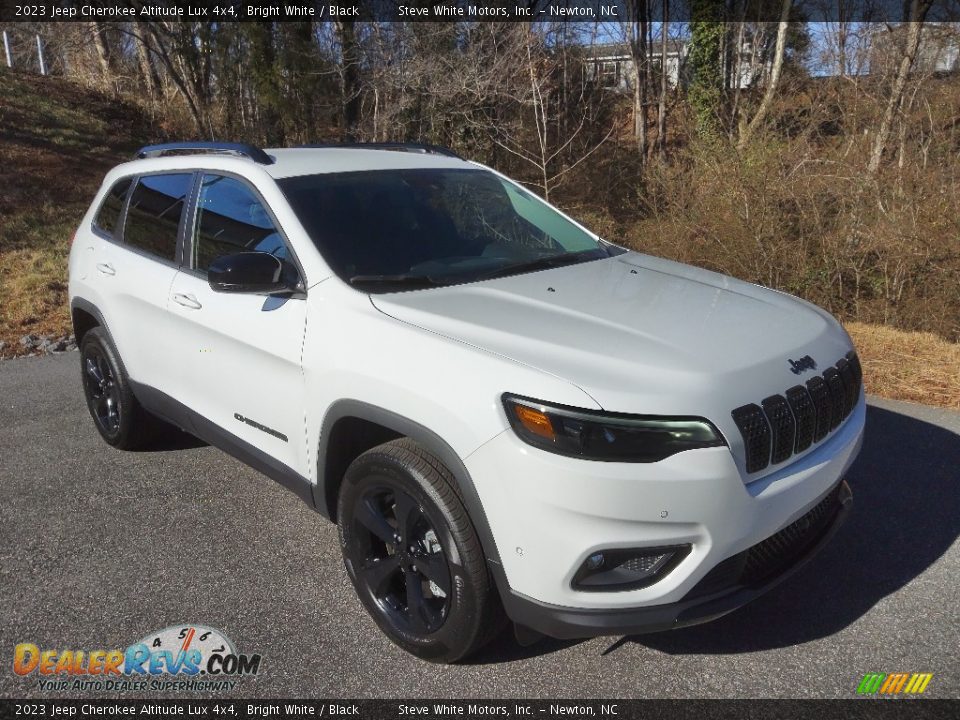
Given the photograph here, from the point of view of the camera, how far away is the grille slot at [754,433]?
251 centimetres

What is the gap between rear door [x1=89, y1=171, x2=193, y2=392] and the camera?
13.6 ft

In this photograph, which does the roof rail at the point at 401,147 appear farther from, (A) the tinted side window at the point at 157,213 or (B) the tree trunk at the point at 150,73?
(B) the tree trunk at the point at 150,73

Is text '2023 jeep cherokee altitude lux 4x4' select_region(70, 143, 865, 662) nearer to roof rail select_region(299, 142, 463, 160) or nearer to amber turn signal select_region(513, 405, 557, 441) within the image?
amber turn signal select_region(513, 405, 557, 441)

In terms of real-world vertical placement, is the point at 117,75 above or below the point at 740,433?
above

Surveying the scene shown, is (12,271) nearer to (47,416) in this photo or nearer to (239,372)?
(47,416)

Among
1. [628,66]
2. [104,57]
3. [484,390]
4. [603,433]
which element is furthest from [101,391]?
[104,57]

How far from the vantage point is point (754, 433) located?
254 centimetres

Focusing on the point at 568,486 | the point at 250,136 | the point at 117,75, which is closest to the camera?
the point at 568,486

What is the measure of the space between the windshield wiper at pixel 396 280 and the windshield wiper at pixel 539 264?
212 mm

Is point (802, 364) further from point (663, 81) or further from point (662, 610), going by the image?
point (663, 81)

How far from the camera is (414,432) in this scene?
8.82ft

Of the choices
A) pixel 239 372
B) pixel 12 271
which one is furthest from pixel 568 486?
pixel 12 271

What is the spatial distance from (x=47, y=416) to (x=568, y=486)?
4.77 metres

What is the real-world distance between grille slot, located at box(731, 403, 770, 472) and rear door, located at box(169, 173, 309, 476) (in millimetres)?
1671
